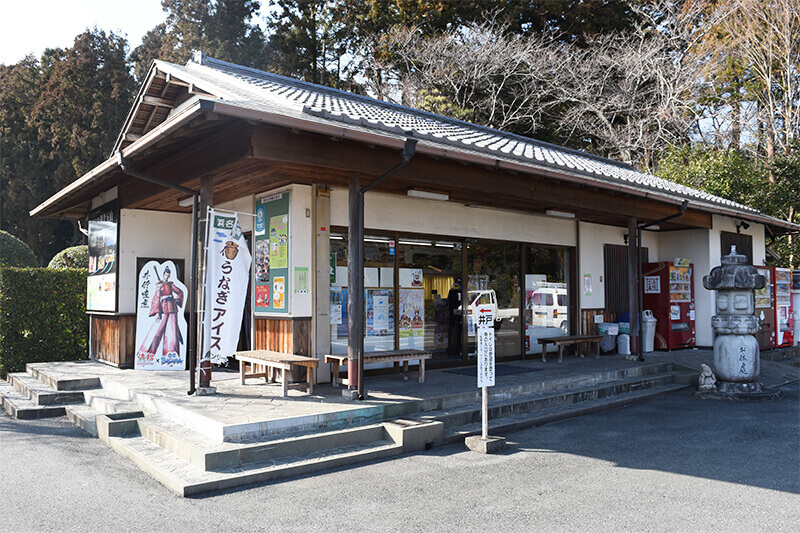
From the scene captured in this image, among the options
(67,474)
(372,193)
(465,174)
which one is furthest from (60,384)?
(465,174)

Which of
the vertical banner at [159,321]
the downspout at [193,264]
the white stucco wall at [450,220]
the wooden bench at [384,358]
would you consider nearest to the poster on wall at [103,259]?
the vertical banner at [159,321]

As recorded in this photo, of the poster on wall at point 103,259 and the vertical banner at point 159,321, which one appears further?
the poster on wall at point 103,259

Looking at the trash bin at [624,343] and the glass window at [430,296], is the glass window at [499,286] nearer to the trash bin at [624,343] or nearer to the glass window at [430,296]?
the glass window at [430,296]

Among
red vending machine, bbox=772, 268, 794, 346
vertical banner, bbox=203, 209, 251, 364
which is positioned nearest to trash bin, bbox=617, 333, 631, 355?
red vending machine, bbox=772, 268, 794, 346

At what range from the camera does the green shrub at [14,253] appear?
13.4 m

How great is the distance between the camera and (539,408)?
7.36 m

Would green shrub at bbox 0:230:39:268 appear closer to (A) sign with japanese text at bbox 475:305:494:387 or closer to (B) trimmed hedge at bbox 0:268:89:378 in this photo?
(B) trimmed hedge at bbox 0:268:89:378

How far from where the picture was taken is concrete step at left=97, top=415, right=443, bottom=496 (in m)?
4.61

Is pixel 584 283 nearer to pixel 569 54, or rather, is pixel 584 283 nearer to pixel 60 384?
pixel 60 384

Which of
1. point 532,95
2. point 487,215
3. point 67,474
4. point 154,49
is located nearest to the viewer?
point 67,474

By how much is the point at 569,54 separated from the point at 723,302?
1407cm

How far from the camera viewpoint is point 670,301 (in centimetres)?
1209

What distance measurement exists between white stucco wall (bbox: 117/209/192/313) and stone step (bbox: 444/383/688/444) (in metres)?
6.26

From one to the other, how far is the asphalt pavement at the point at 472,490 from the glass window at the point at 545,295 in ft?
14.9
